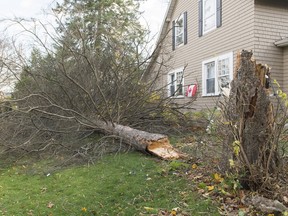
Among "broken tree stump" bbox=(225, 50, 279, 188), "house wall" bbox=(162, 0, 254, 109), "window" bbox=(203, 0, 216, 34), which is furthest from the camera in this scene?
"window" bbox=(203, 0, 216, 34)

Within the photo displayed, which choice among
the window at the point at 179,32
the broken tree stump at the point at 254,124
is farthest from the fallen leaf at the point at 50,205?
the window at the point at 179,32

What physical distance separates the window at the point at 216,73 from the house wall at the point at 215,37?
0.21 metres

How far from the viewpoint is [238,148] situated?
3.26 metres

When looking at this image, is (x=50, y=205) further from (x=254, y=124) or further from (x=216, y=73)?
(x=216, y=73)

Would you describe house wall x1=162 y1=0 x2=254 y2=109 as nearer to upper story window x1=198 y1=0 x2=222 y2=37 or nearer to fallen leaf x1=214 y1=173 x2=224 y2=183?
upper story window x1=198 y1=0 x2=222 y2=37

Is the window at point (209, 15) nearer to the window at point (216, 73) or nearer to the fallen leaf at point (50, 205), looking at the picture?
the window at point (216, 73)

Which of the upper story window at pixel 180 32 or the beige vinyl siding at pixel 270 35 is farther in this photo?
the upper story window at pixel 180 32

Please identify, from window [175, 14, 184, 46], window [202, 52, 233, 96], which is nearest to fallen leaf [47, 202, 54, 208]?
window [202, 52, 233, 96]

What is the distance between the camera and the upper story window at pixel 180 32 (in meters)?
13.6

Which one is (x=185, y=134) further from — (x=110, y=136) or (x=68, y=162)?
(x=68, y=162)

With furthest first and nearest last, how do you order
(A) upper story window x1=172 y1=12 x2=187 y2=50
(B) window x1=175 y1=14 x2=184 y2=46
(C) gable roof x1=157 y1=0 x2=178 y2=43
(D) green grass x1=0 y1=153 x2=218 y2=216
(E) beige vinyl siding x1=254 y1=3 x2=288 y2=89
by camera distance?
(C) gable roof x1=157 y1=0 x2=178 y2=43
(B) window x1=175 y1=14 x2=184 y2=46
(A) upper story window x1=172 y1=12 x2=187 y2=50
(E) beige vinyl siding x1=254 y1=3 x2=288 y2=89
(D) green grass x1=0 y1=153 x2=218 y2=216

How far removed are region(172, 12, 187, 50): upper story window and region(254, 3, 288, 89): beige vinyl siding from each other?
463 centimetres

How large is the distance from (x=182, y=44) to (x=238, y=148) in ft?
37.0

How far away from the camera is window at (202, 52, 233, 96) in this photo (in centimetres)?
1029
